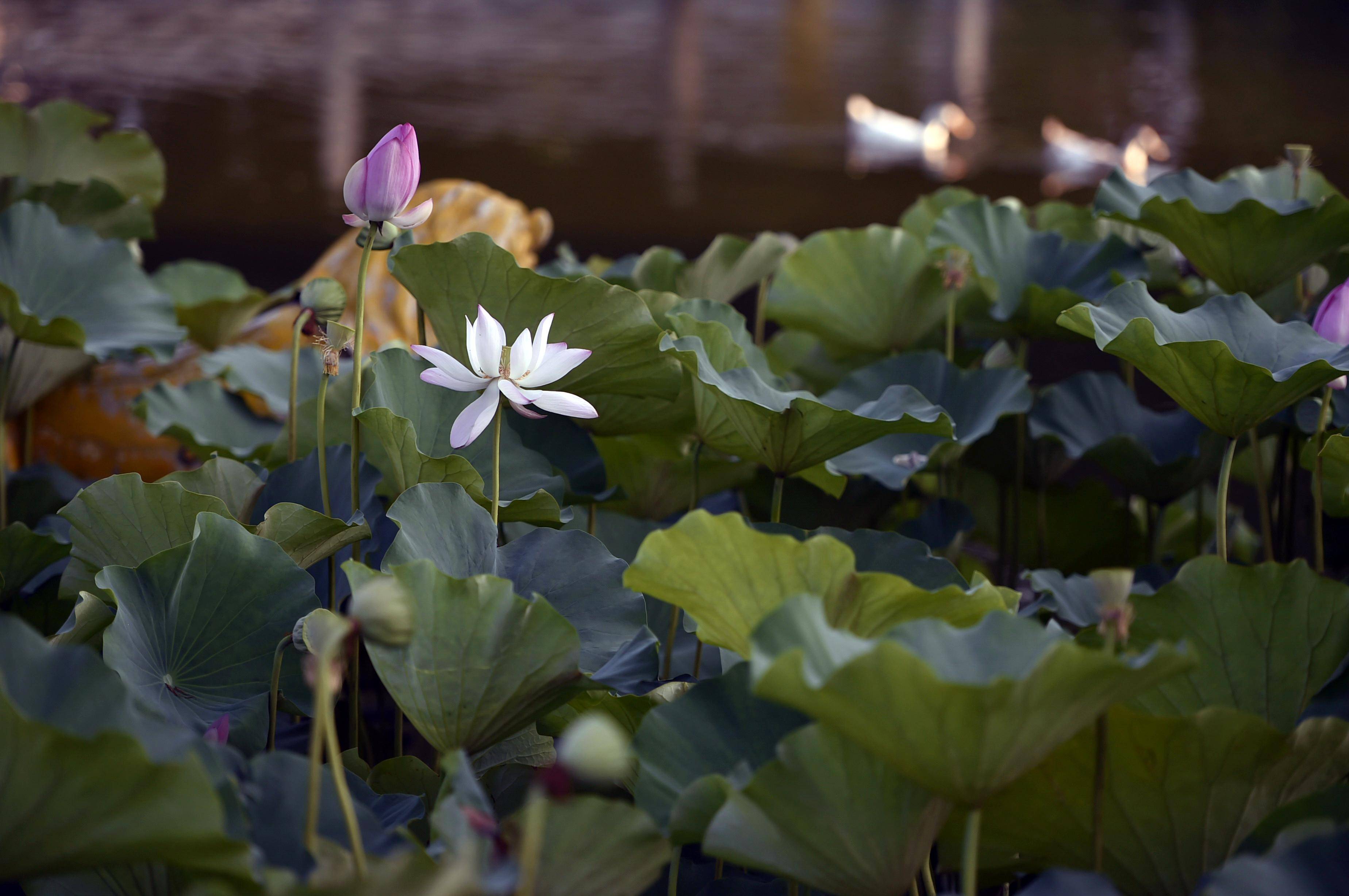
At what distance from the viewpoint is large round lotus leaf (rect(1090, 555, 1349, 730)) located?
594mm

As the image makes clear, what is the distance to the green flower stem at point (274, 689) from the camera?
563 millimetres

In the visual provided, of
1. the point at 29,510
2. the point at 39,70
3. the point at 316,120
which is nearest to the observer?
the point at 29,510

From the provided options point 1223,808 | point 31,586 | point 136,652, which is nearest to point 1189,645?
point 1223,808

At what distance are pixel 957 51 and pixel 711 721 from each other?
999 cm

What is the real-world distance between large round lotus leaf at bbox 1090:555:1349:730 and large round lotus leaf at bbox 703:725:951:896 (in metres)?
0.20

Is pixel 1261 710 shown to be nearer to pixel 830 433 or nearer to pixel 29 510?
pixel 830 433

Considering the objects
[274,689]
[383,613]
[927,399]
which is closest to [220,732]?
[274,689]

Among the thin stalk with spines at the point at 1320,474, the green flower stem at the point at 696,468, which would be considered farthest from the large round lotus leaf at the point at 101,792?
the thin stalk with spines at the point at 1320,474

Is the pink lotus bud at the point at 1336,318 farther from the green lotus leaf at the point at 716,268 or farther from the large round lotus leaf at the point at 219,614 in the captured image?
the large round lotus leaf at the point at 219,614

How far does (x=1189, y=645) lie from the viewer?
1.40 feet

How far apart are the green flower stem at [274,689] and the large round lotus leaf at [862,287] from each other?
1.91ft

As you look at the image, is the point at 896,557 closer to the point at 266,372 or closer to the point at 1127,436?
the point at 1127,436

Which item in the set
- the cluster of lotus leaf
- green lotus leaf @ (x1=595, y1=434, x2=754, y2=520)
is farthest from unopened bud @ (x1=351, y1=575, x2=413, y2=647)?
green lotus leaf @ (x1=595, y1=434, x2=754, y2=520)

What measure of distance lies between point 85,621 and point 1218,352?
0.64 meters
